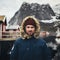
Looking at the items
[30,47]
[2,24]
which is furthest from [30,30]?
[2,24]

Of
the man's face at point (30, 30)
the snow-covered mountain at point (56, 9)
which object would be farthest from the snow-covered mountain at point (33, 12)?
the man's face at point (30, 30)

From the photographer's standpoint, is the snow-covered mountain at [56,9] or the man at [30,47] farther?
the snow-covered mountain at [56,9]

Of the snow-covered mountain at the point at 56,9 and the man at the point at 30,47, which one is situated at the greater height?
the snow-covered mountain at the point at 56,9

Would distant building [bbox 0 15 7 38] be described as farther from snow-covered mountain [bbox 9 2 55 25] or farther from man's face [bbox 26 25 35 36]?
man's face [bbox 26 25 35 36]

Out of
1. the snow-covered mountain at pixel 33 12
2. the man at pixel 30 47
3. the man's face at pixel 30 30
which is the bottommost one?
the man at pixel 30 47

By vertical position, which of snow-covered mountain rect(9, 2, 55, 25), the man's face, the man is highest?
snow-covered mountain rect(9, 2, 55, 25)

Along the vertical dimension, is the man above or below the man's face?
below

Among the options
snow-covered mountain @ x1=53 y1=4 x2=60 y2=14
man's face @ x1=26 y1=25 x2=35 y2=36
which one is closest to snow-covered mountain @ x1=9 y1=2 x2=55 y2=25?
snow-covered mountain @ x1=53 y1=4 x2=60 y2=14

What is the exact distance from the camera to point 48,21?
3.20 m

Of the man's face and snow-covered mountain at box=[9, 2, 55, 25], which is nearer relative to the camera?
the man's face

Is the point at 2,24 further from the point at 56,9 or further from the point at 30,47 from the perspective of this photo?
the point at 30,47

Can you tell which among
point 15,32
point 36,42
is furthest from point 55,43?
point 36,42

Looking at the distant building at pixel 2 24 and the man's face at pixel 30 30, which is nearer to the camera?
the man's face at pixel 30 30

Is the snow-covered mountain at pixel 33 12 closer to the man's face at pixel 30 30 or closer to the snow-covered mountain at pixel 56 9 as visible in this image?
the snow-covered mountain at pixel 56 9
